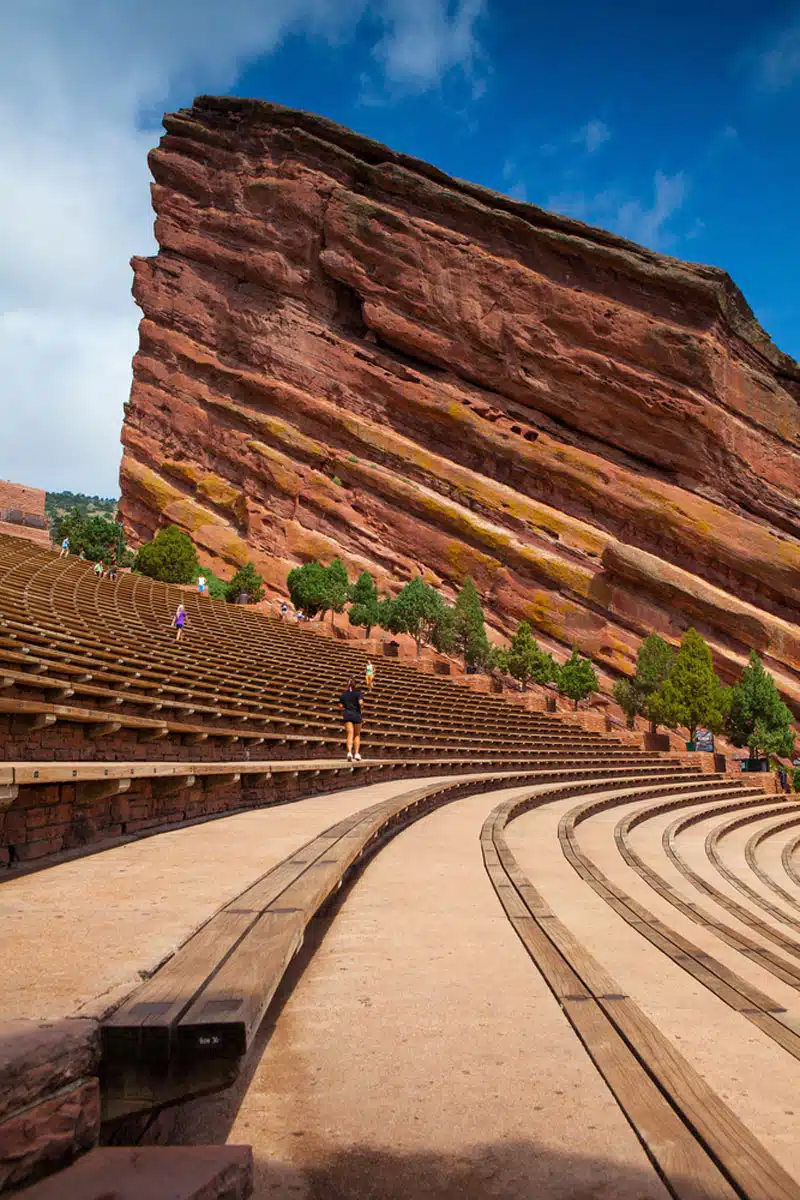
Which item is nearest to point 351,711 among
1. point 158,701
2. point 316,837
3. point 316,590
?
point 158,701

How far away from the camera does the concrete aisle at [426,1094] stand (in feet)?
6.52

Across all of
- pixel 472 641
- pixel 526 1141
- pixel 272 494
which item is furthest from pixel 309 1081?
pixel 272 494

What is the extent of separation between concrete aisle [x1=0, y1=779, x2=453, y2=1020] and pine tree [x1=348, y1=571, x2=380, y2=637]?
35327mm

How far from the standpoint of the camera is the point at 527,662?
4256 cm

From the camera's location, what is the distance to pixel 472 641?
43.0 meters

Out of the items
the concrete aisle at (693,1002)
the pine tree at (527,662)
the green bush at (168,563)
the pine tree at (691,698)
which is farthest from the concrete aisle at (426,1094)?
the green bush at (168,563)

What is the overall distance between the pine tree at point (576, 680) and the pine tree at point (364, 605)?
35.1ft

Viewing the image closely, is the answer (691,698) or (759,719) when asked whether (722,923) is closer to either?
(691,698)

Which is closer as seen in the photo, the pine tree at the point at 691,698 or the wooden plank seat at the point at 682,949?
the wooden plank seat at the point at 682,949

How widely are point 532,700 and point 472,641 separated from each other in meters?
13.8

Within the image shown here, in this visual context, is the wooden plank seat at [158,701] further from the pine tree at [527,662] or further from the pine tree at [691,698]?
the pine tree at [527,662]

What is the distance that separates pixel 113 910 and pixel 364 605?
1571 inches

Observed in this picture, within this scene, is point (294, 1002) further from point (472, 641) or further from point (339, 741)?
point (472, 641)

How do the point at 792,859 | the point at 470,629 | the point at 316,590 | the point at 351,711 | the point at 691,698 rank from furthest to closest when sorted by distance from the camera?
1. the point at 470,629
2. the point at 316,590
3. the point at 691,698
4. the point at 792,859
5. the point at 351,711
